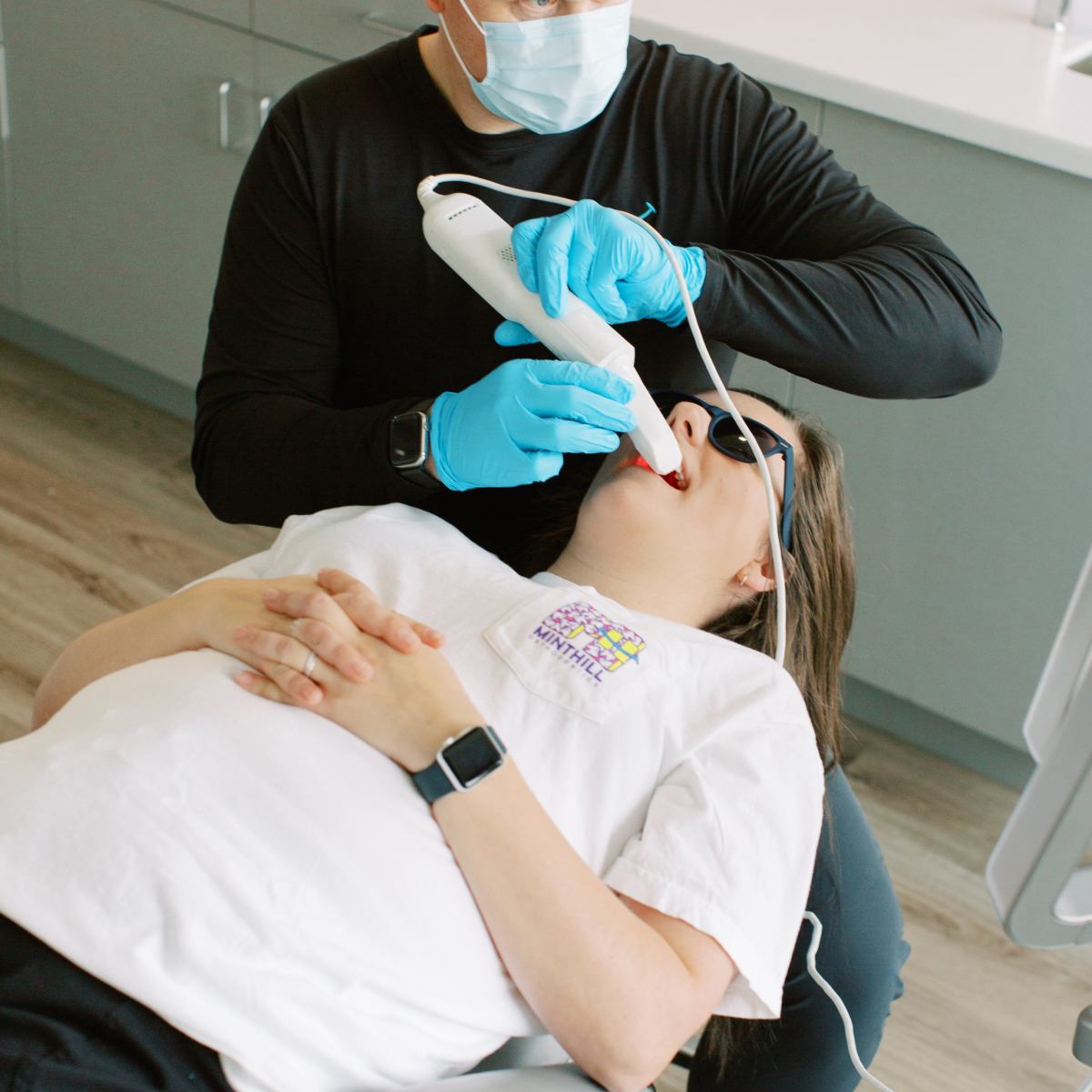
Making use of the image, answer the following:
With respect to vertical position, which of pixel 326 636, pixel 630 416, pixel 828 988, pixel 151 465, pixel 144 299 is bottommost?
pixel 151 465

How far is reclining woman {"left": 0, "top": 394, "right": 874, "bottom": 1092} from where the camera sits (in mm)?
1006

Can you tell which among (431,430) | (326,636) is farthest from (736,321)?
(326,636)

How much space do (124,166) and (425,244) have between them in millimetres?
1522

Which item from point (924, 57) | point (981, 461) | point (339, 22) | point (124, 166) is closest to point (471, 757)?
point (981, 461)

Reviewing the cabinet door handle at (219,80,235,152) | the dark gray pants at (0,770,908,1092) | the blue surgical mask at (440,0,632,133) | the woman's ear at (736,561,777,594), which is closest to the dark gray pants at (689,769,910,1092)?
the dark gray pants at (0,770,908,1092)

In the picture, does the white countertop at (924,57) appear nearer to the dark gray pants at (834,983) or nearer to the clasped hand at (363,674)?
the dark gray pants at (834,983)

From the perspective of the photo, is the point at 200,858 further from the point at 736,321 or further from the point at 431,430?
the point at 736,321

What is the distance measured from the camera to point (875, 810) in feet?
7.38

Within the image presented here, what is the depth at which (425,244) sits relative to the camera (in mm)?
1431

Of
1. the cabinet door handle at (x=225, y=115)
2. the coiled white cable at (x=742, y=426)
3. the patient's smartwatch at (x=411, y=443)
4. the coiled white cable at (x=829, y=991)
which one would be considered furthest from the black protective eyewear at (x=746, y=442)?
the cabinet door handle at (x=225, y=115)

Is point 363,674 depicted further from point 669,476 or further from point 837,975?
point 837,975

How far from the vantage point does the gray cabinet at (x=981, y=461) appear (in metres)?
1.91

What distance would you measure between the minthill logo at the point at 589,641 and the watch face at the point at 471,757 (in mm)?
147

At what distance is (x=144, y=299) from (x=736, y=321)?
1837 millimetres
